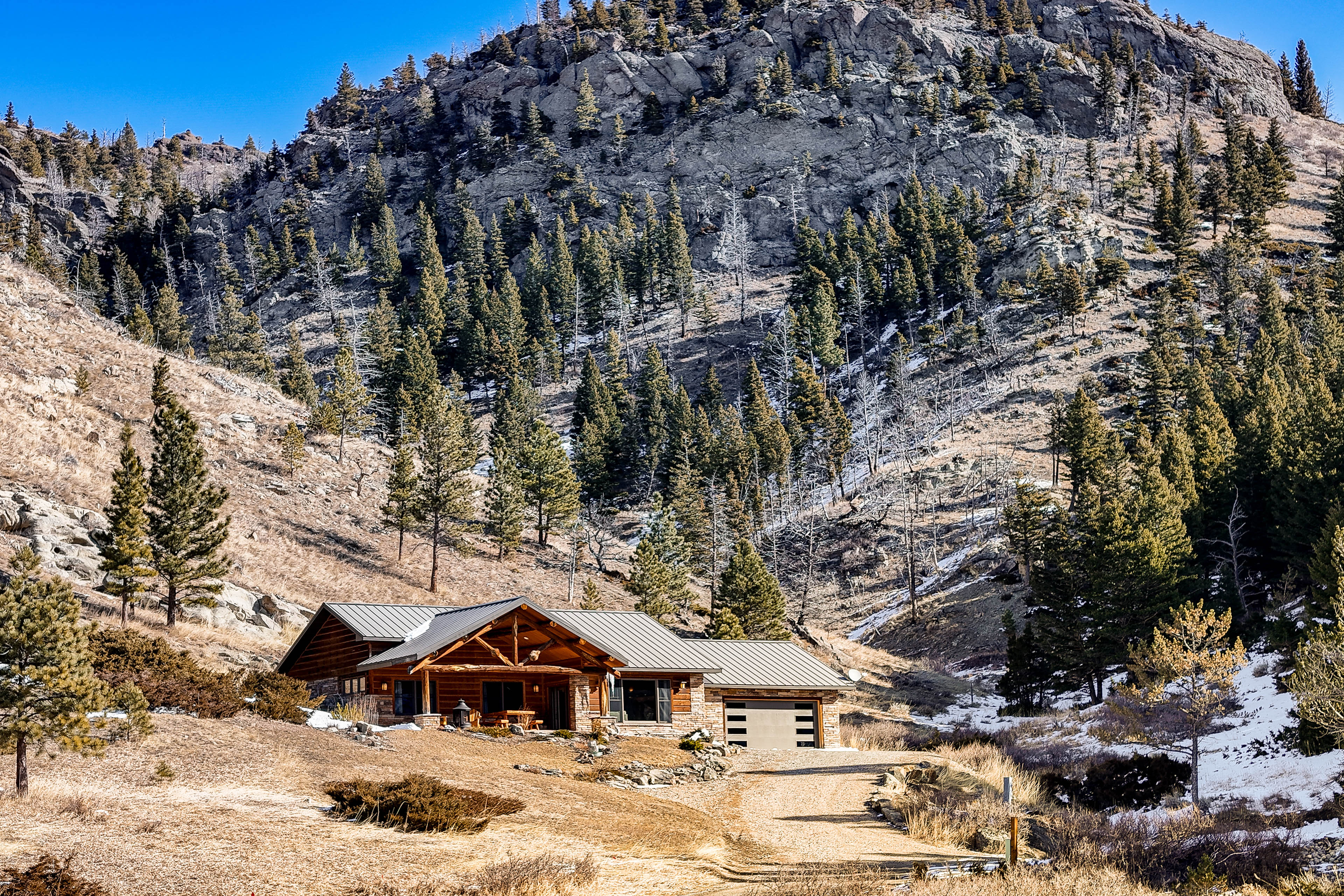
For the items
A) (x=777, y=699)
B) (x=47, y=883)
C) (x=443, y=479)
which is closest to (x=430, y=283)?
(x=443, y=479)

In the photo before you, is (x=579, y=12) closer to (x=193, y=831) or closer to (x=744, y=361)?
(x=744, y=361)

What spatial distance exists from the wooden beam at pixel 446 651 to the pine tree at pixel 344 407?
42701mm

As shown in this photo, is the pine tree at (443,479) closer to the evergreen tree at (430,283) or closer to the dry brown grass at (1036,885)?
the dry brown grass at (1036,885)

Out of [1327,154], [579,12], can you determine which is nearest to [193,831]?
[1327,154]

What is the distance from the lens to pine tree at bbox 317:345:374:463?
250 feet

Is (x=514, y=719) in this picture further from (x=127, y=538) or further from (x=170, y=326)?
(x=170, y=326)

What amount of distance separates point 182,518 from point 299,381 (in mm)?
55227

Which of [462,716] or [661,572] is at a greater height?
[661,572]

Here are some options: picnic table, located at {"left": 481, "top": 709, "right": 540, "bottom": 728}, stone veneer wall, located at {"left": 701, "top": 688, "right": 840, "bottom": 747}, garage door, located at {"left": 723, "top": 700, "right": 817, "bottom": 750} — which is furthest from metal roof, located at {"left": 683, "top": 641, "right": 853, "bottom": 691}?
picnic table, located at {"left": 481, "top": 709, "right": 540, "bottom": 728}

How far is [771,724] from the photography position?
40.8 m

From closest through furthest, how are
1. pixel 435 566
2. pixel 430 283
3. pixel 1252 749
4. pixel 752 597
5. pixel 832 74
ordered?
pixel 1252 749 → pixel 752 597 → pixel 435 566 → pixel 430 283 → pixel 832 74

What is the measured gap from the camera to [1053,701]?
5344cm

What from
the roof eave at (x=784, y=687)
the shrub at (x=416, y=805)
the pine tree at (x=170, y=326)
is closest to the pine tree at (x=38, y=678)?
the shrub at (x=416, y=805)

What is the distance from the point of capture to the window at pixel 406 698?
117 ft
